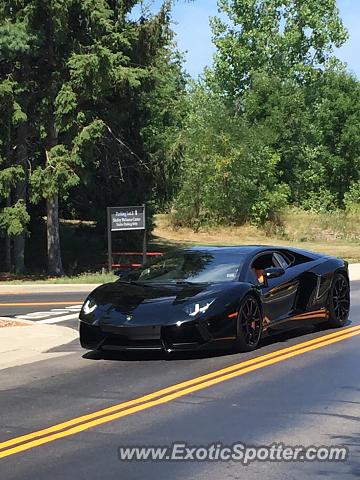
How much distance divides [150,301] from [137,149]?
22.9 metres

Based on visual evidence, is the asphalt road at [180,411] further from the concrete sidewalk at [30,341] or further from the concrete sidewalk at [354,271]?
the concrete sidewalk at [354,271]

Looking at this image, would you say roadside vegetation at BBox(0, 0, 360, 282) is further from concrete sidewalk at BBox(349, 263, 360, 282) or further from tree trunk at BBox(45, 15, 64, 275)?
concrete sidewalk at BBox(349, 263, 360, 282)

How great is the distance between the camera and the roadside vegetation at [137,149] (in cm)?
2553

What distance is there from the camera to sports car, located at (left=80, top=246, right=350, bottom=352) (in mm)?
8086

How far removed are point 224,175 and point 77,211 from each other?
37.9 feet


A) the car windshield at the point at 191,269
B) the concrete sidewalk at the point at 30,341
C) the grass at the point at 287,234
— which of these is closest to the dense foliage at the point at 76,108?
the grass at the point at 287,234

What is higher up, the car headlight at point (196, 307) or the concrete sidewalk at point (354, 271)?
the car headlight at point (196, 307)

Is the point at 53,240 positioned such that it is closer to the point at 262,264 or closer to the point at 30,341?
the point at 30,341

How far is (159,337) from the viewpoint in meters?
8.04

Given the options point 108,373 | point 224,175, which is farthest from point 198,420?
point 224,175

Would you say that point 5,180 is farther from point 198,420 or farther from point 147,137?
point 198,420

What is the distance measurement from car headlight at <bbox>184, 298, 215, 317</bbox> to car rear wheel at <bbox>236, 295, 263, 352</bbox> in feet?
1.74

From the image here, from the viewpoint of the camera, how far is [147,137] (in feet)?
112

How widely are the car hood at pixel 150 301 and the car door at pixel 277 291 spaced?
0.78 metres
